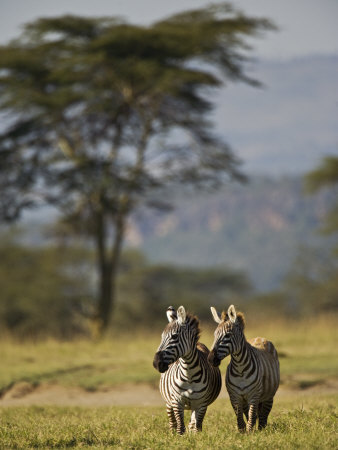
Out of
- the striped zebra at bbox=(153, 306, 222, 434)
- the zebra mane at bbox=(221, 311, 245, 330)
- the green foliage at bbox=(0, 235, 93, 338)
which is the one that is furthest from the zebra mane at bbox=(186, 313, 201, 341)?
the green foliage at bbox=(0, 235, 93, 338)

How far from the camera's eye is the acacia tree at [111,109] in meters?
25.6

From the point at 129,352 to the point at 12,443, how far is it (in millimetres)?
11327

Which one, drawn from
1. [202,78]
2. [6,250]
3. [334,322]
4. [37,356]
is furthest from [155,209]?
[6,250]

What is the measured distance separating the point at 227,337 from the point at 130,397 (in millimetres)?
6361

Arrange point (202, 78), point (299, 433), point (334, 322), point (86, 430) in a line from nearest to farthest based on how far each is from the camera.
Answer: point (299, 433)
point (86, 430)
point (334, 322)
point (202, 78)

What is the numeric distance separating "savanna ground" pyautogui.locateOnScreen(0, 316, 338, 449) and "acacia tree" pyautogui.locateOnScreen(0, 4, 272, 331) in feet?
16.0

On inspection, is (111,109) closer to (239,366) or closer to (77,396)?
(77,396)

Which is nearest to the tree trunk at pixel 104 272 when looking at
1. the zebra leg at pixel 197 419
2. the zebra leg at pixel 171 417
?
the zebra leg at pixel 171 417

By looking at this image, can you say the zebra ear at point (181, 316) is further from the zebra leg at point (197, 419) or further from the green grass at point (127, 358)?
the green grass at point (127, 358)

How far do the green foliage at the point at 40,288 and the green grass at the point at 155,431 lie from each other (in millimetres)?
26448

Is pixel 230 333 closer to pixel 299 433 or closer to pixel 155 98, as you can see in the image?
pixel 299 433

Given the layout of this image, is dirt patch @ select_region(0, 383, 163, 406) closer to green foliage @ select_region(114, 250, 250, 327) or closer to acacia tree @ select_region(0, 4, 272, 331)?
acacia tree @ select_region(0, 4, 272, 331)

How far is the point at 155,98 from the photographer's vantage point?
27156mm

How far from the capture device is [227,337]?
328 inches
